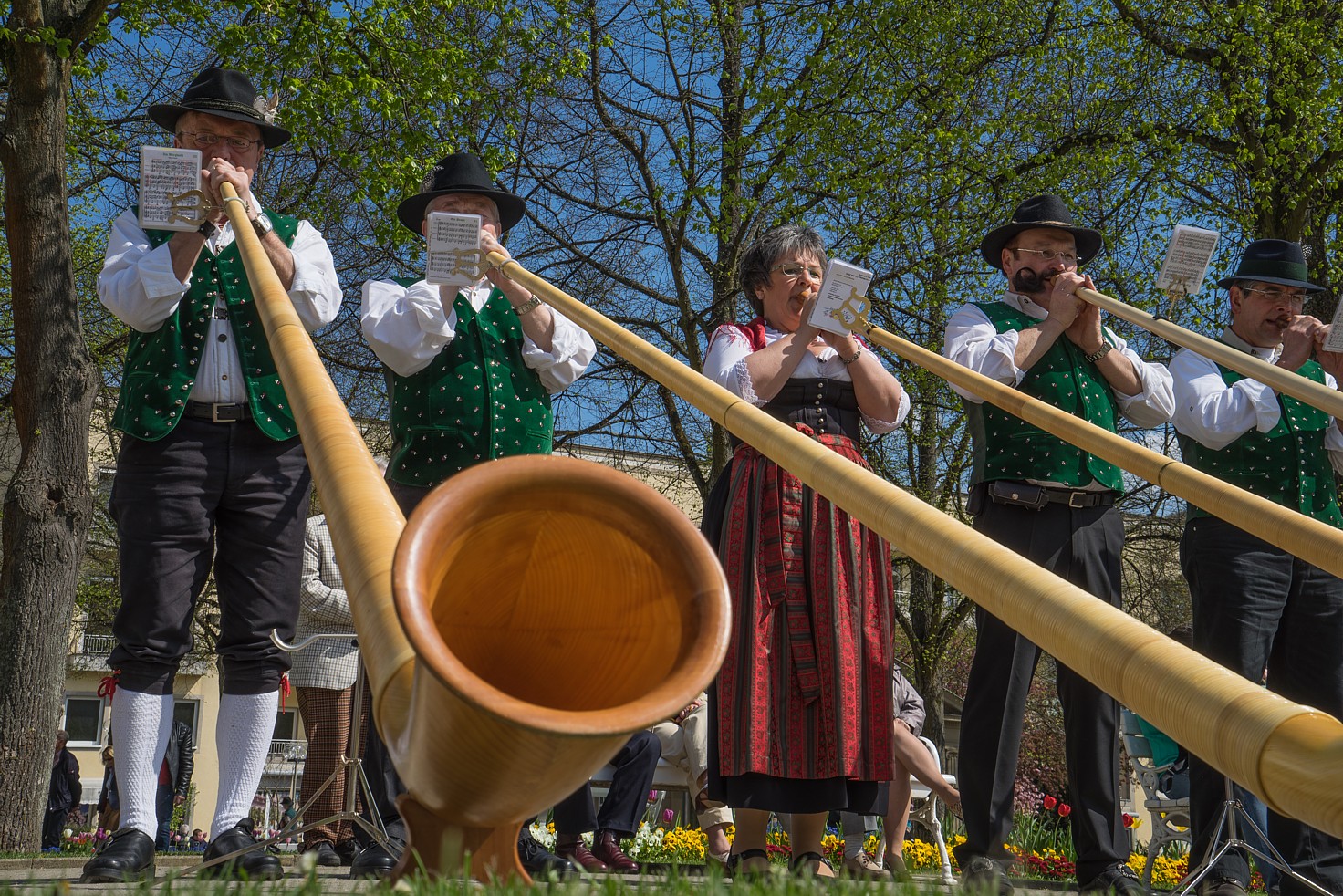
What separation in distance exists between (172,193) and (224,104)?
0.48 m

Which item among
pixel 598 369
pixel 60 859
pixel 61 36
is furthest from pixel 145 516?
pixel 598 369

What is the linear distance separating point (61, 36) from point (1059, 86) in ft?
32.5

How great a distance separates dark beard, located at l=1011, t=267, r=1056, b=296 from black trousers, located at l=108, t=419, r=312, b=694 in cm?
259

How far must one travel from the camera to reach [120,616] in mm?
3797

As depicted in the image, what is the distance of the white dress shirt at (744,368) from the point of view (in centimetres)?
425

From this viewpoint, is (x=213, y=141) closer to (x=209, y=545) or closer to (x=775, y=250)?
(x=209, y=545)

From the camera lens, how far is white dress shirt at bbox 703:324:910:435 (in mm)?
4254

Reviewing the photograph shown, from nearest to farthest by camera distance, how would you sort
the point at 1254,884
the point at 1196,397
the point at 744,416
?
the point at 744,416, the point at 1196,397, the point at 1254,884

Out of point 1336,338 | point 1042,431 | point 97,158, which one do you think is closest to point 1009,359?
point 1042,431

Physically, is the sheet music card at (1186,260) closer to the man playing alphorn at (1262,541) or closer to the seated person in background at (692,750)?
the man playing alphorn at (1262,541)

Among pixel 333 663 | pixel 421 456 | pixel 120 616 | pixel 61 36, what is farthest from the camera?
pixel 61 36

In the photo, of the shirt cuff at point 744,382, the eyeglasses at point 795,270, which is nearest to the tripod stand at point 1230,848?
the shirt cuff at point 744,382

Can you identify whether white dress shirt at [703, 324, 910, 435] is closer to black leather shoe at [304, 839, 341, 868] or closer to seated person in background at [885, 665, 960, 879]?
black leather shoe at [304, 839, 341, 868]

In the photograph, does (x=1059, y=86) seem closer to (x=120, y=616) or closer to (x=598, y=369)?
(x=598, y=369)
